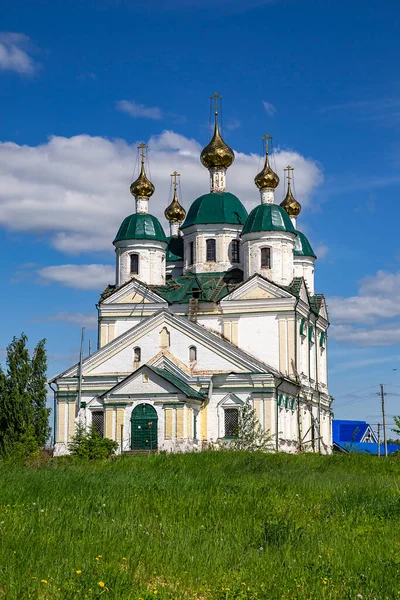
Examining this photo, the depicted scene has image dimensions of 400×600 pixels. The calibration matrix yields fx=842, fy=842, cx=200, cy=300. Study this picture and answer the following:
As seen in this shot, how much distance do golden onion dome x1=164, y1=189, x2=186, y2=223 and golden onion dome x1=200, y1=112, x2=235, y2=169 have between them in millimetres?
6110

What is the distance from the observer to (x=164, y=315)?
33125 mm

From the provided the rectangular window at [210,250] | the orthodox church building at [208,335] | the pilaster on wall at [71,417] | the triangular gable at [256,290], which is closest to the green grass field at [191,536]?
→ the orthodox church building at [208,335]

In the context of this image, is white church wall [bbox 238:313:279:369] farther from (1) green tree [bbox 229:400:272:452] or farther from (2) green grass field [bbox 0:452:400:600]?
(2) green grass field [bbox 0:452:400:600]

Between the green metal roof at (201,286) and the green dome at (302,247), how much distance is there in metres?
6.69

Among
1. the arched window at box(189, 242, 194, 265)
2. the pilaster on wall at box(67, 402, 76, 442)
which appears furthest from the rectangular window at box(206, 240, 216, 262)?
the pilaster on wall at box(67, 402, 76, 442)

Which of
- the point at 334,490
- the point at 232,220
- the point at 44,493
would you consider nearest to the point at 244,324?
the point at 232,220

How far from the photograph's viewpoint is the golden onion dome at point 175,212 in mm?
46656

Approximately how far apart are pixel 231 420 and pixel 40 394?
7709mm

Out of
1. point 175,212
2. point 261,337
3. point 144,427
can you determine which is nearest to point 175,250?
point 175,212

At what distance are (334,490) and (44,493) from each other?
211 inches

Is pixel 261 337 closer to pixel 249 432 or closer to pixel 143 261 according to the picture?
pixel 249 432

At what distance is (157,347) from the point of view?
33.0m

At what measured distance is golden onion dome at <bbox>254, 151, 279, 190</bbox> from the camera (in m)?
39.8

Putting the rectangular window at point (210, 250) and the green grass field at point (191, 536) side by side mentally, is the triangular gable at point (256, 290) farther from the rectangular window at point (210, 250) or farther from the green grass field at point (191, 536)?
the green grass field at point (191, 536)
